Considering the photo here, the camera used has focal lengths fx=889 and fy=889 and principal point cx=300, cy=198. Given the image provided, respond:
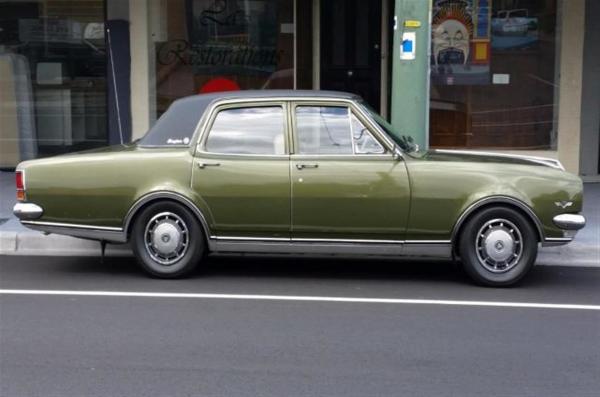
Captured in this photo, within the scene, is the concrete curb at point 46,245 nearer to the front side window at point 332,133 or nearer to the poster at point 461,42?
the front side window at point 332,133

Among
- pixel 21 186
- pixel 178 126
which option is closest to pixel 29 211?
pixel 21 186

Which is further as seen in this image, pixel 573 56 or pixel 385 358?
pixel 573 56

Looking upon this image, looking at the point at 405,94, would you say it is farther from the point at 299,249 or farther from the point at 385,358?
the point at 385,358

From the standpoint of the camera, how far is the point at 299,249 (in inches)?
316

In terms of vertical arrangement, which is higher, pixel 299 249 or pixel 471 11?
pixel 471 11

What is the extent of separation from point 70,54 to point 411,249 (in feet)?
26.0

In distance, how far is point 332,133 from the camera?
8.04m

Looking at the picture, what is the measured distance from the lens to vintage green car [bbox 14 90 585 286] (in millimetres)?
7809

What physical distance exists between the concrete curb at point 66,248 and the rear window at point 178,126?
1.60m

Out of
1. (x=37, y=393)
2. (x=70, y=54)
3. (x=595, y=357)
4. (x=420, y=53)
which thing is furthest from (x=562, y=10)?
(x=37, y=393)

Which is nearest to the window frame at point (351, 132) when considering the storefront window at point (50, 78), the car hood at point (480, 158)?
the car hood at point (480, 158)

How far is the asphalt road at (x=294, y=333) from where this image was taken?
5.33m

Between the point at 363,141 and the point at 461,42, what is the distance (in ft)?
19.8

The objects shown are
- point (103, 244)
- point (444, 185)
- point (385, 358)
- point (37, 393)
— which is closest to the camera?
point (37, 393)
